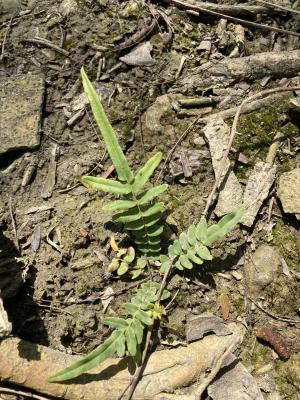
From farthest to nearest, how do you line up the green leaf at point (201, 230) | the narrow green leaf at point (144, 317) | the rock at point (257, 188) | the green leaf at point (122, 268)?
the rock at point (257, 188)
the green leaf at point (122, 268)
the green leaf at point (201, 230)
the narrow green leaf at point (144, 317)

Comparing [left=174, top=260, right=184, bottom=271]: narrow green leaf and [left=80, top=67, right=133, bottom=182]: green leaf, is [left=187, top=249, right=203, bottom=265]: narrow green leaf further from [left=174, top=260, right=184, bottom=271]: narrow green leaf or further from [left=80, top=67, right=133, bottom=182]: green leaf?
[left=80, top=67, right=133, bottom=182]: green leaf

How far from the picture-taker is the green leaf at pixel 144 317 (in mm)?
2461

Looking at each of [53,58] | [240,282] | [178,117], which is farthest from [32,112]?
[240,282]

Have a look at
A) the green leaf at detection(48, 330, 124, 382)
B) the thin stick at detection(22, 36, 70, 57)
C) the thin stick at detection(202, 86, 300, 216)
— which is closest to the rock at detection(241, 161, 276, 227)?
the thin stick at detection(202, 86, 300, 216)

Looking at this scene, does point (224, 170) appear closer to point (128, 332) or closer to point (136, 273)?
point (136, 273)

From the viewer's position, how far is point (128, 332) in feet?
7.93

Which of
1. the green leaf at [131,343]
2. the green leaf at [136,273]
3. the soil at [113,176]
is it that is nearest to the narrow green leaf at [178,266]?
the soil at [113,176]

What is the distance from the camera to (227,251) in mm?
2758

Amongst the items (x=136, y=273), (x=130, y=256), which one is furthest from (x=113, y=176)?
(x=136, y=273)

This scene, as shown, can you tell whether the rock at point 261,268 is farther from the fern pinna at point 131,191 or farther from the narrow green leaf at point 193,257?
the fern pinna at point 131,191

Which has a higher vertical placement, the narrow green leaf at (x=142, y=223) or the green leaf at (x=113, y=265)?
the narrow green leaf at (x=142, y=223)

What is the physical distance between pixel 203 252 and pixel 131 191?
1.66ft

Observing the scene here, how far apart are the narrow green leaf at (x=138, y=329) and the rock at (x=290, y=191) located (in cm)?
109

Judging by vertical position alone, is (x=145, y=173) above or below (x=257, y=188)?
above
